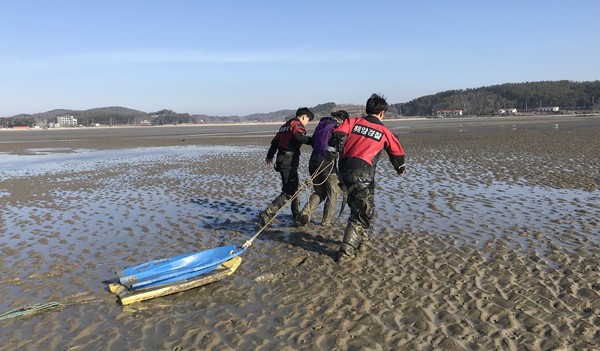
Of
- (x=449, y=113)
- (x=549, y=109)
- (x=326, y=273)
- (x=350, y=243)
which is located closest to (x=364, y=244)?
(x=350, y=243)

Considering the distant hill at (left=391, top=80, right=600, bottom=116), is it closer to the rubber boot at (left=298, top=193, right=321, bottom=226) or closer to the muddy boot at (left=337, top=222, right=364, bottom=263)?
the rubber boot at (left=298, top=193, right=321, bottom=226)

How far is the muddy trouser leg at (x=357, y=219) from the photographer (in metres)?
6.62

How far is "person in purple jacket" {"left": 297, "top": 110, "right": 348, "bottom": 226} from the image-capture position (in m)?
8.36

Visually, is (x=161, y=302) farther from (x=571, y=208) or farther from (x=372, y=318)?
(x=571, y=208)

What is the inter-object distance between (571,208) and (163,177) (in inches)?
548

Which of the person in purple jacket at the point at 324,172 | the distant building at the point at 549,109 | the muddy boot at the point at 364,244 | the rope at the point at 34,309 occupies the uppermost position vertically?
the distant building at the point at 549,109

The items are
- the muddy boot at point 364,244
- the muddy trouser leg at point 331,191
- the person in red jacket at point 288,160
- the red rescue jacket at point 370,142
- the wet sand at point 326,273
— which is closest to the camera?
the wet sand at point 326,273

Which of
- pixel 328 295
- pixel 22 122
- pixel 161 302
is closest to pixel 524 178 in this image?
pixel 328 295

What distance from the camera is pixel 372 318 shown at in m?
4.72

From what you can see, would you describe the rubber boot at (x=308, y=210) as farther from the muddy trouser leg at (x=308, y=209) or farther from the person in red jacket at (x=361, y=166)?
the person in red jacket at (x=361, y=166)

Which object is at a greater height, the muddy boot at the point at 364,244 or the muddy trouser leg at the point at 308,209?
the muddy trouser leg at the point at 308,209

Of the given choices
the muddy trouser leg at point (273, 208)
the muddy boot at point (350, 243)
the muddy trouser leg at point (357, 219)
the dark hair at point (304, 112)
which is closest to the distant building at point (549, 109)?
the dark hair at point (304, 112)

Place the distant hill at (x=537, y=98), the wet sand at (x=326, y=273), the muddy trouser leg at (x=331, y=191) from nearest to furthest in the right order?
the wet sand at (x=326, y=273) < the muddy trouser leg at (x=331, y=191) < the distant hill at (x=537, y=98)

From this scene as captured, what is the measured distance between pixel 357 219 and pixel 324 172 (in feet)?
6.40
